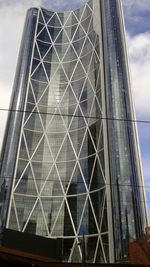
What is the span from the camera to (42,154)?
96.6m

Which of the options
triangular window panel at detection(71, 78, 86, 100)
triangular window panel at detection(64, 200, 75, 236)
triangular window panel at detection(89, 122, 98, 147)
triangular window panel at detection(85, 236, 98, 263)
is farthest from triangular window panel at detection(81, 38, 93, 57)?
triangular window panel at detection(85, 236, 98, 263)

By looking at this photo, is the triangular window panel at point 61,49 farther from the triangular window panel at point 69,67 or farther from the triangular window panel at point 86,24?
the triangular window panel at point 86,24

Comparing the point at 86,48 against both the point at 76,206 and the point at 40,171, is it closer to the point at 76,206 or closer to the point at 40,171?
the point at 40,171

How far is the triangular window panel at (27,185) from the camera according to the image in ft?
292

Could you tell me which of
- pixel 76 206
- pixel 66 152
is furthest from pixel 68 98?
pixel 76 206

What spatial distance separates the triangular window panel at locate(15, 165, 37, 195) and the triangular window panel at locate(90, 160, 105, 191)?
15.8 meters

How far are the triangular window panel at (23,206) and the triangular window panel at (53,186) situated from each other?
420 centimetres

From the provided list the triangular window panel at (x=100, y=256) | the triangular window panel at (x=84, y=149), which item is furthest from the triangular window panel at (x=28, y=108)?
the triangular window panel at (x=100, y=256)

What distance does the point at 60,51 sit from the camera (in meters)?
118

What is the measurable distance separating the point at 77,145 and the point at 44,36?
1789 inches

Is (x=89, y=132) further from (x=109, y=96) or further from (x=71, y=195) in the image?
(x=71, y=195)

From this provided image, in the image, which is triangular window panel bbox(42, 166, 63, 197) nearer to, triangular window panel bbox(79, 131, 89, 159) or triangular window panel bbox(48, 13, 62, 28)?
triangular window panel bbox(79, 131, 89, 159)

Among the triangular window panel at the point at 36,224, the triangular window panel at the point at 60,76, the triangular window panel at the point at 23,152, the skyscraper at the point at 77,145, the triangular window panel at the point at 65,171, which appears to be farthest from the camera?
the triangular window panel at the point at 60,76

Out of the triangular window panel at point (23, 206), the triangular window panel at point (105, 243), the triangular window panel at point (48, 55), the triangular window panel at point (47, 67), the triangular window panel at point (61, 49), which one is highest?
the triangular window panel at point (61, 49)
